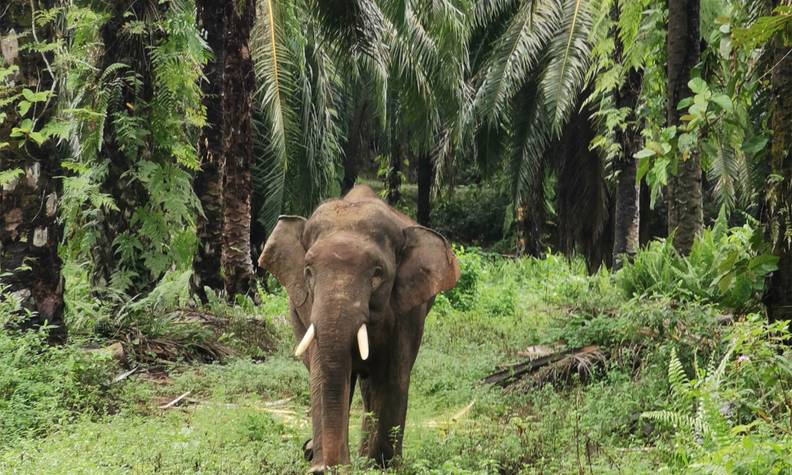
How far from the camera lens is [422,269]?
22.9 feet

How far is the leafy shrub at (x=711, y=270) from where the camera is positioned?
6.88 m

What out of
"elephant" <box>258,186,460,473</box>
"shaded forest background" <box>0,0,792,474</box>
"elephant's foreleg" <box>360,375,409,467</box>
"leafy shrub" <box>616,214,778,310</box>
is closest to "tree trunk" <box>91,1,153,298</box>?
"shaded forest background" <box>0,0,792,474</box>

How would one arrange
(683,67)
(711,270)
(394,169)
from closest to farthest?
(711,270), (683,67), (394,169)

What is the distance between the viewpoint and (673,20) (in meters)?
9.78

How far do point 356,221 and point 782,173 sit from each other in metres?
2.77

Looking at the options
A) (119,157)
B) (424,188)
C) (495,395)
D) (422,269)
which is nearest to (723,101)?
(422,269)

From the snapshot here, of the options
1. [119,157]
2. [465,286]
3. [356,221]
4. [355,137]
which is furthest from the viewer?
[355,137]

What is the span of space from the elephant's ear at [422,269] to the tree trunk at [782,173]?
2.15 metres

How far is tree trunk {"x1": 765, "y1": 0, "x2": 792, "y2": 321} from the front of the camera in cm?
669

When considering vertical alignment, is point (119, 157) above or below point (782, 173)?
above

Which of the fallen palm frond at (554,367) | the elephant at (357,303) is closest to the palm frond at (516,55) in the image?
the fallen palm frond at (554,367)

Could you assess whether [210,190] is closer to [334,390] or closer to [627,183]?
[627,183]

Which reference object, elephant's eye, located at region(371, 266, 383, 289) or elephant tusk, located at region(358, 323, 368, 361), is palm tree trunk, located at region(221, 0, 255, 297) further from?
elephant tusk, located at region(358, 323, 368, 361)

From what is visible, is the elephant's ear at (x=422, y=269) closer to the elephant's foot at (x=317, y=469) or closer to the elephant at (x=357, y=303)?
the elephant at (x=357, y=303)
